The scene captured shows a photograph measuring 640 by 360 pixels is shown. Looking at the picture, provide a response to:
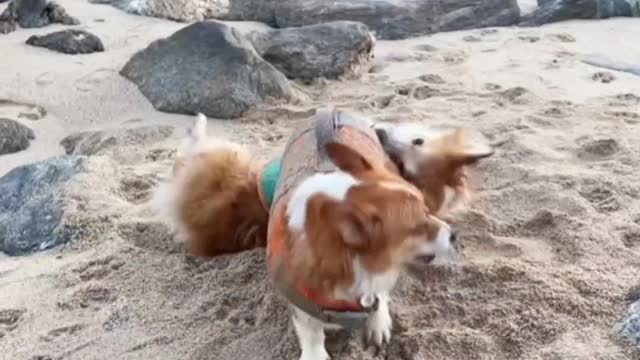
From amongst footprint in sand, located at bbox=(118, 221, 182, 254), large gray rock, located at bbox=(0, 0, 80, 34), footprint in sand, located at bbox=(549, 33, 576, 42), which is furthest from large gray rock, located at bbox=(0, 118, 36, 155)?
footprint in sand, located at bbox=(549, 33, 576, 42)

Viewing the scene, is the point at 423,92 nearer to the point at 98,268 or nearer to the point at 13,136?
the point at 13,136

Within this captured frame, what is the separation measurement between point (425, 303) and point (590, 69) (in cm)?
275

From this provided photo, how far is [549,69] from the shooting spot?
5418 mm

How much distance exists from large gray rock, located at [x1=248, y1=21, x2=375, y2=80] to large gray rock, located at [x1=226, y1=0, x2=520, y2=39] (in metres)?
0.75

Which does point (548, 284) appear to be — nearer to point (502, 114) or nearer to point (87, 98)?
point (502, 114)

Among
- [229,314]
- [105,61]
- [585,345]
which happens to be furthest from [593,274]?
[105,61]

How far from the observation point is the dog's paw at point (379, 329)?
2.78m

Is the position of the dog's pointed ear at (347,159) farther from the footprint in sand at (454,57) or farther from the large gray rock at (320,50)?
the footprint in sand at (454,57)

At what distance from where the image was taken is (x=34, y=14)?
6594 mm

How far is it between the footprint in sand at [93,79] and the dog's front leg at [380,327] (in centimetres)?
297

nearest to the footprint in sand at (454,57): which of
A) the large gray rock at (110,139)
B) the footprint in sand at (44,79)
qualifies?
the large gray rock at (110,139)

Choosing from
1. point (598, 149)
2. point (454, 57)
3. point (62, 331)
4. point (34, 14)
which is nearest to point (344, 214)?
point (62, 331)

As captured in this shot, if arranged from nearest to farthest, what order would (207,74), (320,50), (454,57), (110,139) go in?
(110,139) < (207,74) < (320,50) < (454,57)

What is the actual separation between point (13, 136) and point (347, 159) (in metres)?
2.53
